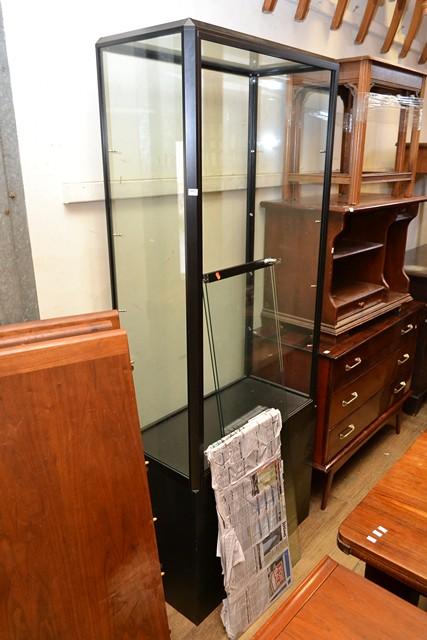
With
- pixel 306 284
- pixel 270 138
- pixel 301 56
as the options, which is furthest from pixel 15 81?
pixel 306 284

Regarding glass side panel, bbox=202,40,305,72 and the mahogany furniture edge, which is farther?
glass side panel, bbox=202,40,305,72

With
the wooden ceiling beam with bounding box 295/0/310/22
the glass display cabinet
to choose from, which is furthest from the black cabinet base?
the wooden ceiling beam with bounding box 295/0/310/22

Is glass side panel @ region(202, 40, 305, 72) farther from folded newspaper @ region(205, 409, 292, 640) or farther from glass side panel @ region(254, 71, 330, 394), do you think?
folded newspaper @ region(205, 409, 292, 640)

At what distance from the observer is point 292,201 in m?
2.15

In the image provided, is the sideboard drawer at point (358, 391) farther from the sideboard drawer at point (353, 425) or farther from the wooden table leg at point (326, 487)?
the wooden table leg at point (326, 487)

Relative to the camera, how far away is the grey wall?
134 cm

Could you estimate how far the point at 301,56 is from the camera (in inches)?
62.3

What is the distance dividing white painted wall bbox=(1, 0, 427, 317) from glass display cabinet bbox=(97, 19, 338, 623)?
0.20ft

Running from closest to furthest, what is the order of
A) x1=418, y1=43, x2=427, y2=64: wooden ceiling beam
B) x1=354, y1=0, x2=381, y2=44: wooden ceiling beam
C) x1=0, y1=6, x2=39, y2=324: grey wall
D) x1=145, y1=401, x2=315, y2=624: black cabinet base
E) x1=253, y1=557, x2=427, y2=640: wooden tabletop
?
x1=253, y1=557, x2=427, y2=640: wooden tabletop < x1=0, y1=6, x2=39, y2=324: grey wall < x1=145, y1=401, x2=315, y2=624: black cabinet base < x1=354, y1=0, x2=381, y2=44: wooden ceiling beam < x1=418, y1=43, x2=427, y2=64: wooden ceiling beam

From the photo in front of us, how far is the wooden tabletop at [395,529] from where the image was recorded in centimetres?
103

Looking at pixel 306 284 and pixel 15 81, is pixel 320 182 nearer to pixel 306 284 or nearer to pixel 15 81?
pixel 306 284

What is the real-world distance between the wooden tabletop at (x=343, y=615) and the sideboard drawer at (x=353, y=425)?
128 centimetres

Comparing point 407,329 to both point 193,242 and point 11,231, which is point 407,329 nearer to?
point 193,242

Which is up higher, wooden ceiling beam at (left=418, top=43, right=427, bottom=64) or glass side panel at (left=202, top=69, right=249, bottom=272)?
wooden ceiling beam at (left=418, top=43, right=427, bottom=64)
